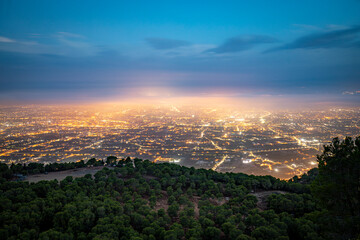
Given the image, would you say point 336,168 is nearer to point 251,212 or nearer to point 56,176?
point 251,212

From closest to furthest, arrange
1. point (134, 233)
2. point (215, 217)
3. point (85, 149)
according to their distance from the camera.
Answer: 1. point (134, 233)
2. point (215, 217)
3. point (85, 149)

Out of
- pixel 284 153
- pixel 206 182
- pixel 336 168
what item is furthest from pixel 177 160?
pixel 336 168

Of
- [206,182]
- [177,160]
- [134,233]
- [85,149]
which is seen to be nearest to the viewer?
[134,233]

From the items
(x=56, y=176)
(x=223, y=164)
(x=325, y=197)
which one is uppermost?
(x=325, y=197)

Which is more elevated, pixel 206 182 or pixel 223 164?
pixel 206 182

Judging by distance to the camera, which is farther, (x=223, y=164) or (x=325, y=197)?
(x=223, y=164)

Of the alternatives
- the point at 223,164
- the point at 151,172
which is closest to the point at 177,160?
the point at 223,164
